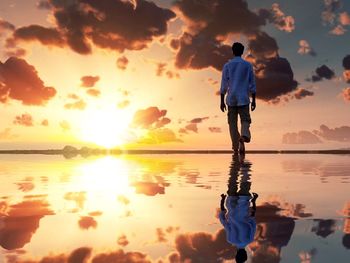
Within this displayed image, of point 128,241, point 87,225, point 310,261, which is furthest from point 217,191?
point 310,261

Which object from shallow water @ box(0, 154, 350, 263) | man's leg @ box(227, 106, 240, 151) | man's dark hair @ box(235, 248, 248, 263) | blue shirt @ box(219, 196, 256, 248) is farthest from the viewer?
man's leg @ box(227, 106, 240, 151)

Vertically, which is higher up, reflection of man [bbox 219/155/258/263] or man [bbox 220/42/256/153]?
man [bbox 220/42/256/153]

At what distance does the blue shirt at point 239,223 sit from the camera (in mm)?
3969

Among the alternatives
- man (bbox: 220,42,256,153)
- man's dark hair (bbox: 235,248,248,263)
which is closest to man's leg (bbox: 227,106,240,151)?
man (bbox: 220,42,256,153)

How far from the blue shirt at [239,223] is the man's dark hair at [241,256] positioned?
0.53ft

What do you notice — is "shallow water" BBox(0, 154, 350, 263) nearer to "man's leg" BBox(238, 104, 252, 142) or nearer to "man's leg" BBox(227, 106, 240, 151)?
"man's leg" BBox(238, 104, 252, 142)

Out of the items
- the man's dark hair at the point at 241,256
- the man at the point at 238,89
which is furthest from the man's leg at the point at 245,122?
the man's dark hair at the point at 241,256

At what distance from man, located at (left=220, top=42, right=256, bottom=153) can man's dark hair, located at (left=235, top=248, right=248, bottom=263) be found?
920 centimetres

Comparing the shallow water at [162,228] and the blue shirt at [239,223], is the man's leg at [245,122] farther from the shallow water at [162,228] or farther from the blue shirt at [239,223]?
the blue shirt at [239,223]

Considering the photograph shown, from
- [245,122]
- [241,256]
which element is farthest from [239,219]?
[245,122]

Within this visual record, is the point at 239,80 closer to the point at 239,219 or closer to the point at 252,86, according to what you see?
the point at 252,86

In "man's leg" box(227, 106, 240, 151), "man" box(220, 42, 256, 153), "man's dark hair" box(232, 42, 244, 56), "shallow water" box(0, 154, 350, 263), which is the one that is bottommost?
"shallow water" box(0, 154, 350, 263)

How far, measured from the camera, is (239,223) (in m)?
4.80

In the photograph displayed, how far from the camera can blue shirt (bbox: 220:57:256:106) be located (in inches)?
494
